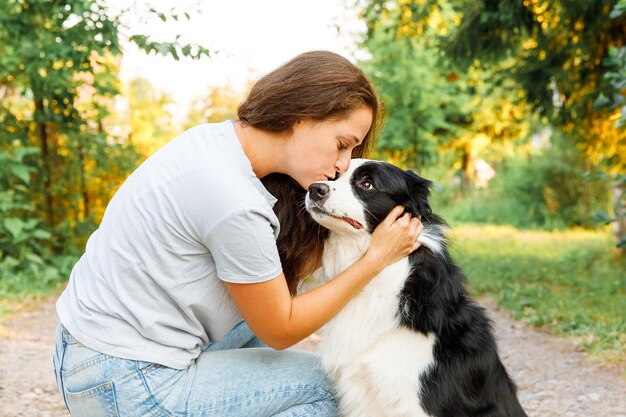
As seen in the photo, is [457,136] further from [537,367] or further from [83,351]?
[83,351]

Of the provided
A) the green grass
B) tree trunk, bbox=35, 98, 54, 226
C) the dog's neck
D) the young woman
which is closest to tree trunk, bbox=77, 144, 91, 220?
tree trunk, bbox=35, 98, 54, 226

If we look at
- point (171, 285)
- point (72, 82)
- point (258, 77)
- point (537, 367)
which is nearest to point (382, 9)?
point (72, 82)

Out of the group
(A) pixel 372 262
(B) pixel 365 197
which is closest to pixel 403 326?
(A) pixel 372 262

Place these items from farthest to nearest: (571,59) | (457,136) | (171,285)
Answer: (457,136), (571,59), (171,285)

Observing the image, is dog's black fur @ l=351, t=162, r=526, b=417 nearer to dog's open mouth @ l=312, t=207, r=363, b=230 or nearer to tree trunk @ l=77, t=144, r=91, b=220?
dog's open mouth @ l=312, t=207, r=363, b=230

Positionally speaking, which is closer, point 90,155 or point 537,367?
point 537,367

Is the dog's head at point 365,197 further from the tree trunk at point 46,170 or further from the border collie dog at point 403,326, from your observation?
the tree trunk at point 46,170

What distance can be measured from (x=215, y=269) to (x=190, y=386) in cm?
40

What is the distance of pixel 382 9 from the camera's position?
7.34m

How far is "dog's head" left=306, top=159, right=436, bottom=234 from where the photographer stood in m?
2.17

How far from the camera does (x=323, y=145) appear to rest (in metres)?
2.18

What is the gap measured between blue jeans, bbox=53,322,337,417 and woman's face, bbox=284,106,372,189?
2.25 feet

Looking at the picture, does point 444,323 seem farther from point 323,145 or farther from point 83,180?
point 83,180

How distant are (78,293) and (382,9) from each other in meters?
6.04
